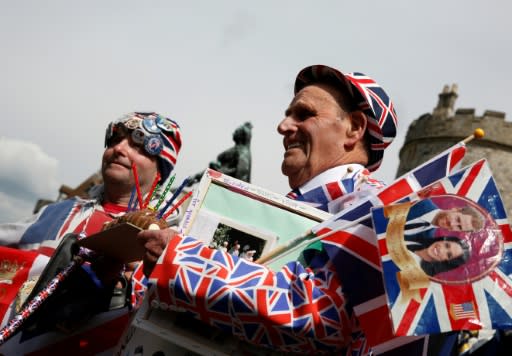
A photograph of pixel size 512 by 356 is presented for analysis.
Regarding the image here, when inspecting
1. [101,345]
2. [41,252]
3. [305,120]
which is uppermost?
[305,120]

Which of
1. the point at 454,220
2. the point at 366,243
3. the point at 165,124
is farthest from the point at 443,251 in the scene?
the point at 165,124

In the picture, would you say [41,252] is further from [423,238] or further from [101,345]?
[423,238]

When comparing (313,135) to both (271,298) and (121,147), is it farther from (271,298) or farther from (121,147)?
(121,147)

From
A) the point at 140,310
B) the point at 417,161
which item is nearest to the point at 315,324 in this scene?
the point at 140,310

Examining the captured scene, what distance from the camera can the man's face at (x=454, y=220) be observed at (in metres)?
1.77

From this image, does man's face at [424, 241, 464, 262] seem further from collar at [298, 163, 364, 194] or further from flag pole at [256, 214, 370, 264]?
collar at [298, 163, 364, 194]

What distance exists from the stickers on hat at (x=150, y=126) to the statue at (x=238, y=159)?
6373 millimetres

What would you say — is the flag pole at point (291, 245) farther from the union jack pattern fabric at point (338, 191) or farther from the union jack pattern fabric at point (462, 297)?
the union jack pattern fabric at point (338, 191)

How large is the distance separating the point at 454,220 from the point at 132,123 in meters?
1.92

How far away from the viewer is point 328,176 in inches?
96.9

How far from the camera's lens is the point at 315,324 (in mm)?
1810

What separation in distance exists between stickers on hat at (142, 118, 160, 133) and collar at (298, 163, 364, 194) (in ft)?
3.41

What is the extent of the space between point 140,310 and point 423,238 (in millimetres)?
870

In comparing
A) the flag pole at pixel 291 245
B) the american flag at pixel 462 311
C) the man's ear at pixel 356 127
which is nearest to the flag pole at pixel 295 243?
the flag pole at pixel 291 245
